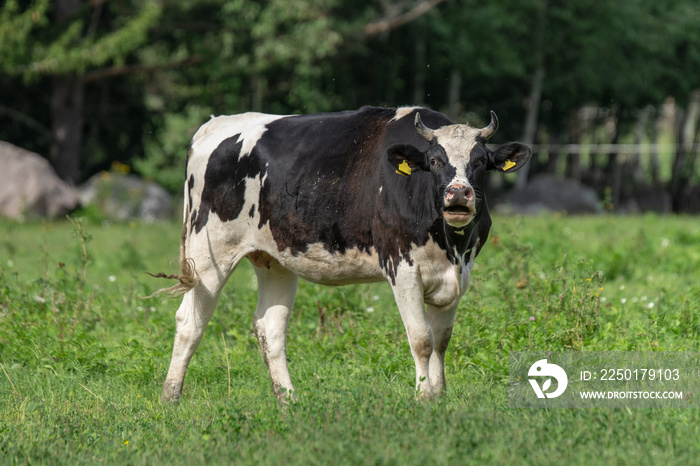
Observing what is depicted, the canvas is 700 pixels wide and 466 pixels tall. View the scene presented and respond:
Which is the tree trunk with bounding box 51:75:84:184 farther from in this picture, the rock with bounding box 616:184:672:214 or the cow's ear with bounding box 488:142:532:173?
the cow's ear with bounding box 488:142:532:173

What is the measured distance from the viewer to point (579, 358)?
20.4ft

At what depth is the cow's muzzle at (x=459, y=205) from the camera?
5.07 m

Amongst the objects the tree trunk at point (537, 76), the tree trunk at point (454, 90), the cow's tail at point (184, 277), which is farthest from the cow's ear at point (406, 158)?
the tree trunk at point (537, 76)

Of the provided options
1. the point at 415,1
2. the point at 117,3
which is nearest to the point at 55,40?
the point at 117,3

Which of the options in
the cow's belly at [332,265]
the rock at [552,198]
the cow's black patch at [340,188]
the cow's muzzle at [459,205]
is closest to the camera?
the cow's muzzle at [459,205]

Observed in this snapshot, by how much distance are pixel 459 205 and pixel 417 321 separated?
82 cm

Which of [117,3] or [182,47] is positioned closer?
[117,3]

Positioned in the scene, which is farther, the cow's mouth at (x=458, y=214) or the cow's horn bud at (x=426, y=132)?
the cow's horn bud at (x=426, y=132)

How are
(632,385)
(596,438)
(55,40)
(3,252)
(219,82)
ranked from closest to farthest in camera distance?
(596,438)
(632,385)
(3,252)
(55,40)
(219,82)

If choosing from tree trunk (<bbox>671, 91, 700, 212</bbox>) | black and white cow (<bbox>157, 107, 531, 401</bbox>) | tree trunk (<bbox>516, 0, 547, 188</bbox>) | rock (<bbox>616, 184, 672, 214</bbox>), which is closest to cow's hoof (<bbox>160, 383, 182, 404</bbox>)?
black and white cow (<bbox>157, 107, 531, 401</bbox>)

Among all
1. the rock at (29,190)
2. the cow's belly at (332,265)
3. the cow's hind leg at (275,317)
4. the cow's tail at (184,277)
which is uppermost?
the cow's belly at (332,265)

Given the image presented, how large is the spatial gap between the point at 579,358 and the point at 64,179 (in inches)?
689

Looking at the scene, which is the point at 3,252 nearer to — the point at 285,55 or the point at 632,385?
the point at 285,55

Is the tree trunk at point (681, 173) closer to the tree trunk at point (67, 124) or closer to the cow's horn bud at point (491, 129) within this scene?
the tree trunk at point (67, 124)
